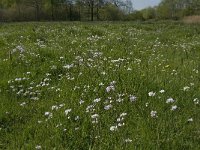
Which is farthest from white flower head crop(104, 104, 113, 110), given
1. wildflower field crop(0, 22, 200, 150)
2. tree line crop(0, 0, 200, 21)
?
tree line crop(0, 0, 200, 21)

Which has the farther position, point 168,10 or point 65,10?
point 168,10

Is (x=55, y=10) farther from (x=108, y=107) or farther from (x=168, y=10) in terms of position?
(x=108, y=107)

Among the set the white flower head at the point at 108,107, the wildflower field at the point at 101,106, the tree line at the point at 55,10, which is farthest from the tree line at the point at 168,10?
the white flower head at the point at 108,107

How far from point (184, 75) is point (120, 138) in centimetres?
295

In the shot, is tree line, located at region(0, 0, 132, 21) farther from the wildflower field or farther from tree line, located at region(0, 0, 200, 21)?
the wildflower field

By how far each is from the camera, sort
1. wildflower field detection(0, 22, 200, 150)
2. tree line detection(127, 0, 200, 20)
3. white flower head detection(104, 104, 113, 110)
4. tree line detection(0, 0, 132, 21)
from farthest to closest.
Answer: tree line detection(127, 0, 200, 20) → tree line detection(0, 0, 132, 21) → white flower head detection(104, 104, 113, 110) → wildflower field detection(0, 22, 200, 150)

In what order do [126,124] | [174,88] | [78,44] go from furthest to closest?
[78,44], [174,88], [126,124]

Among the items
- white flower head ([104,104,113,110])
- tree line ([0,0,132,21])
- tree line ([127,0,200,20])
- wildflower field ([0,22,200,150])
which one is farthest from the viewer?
tree line ([127,0,200,20])

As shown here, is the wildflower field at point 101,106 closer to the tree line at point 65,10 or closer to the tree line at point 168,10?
the tree line at point 65,10

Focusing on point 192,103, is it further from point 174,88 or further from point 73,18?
point 73,18

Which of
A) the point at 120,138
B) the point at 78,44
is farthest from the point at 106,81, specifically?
the point at 78,44

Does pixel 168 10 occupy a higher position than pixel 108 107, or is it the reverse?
pixel 168 10

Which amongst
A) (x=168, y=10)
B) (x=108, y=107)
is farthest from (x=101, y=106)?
(x=168, y=10)

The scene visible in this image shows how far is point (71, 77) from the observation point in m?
7.40
